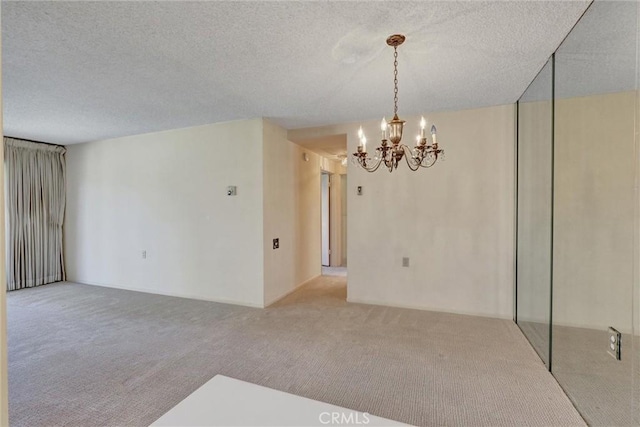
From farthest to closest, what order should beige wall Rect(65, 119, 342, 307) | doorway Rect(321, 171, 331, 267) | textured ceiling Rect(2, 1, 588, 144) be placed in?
doorway Rect(321, 171, 331, 267) → beige wall Rect(65, 119, 342, 307) → textured ceiling Rect(2, 1, 588, 144)

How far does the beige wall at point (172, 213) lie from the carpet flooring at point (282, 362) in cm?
59

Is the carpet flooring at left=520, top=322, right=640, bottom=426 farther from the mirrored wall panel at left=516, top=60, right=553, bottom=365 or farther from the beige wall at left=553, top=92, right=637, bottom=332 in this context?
the mirrored wall panel at left=516, top=60, right=553, bottom=365

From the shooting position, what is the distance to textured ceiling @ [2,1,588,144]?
6.47 feet

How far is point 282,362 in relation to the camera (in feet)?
9.04

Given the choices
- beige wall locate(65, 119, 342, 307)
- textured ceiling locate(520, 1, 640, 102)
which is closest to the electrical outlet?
textured ceiling locate(520, 1, 640, 102)

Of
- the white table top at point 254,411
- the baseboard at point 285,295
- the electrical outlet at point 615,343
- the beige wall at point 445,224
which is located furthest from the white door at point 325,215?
the white table top at point 254,411

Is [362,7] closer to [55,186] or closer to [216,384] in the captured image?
[216,384]

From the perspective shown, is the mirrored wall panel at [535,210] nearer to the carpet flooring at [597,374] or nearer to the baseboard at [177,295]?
the carpet flooring at [597,374]

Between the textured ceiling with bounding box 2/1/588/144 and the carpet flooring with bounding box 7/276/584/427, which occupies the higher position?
the textured ceiling with bounding box 2/1/588/144

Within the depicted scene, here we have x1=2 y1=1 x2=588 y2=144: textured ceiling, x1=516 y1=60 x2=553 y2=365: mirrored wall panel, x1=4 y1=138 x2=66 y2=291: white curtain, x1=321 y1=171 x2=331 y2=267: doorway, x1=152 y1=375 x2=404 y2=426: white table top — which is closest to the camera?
x1=152 y1=375 x2=404 y2=426: white table top

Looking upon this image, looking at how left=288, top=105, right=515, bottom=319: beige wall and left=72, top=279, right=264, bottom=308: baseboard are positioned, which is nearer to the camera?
left=288, top=105, right=515, bottom=319: beige wall

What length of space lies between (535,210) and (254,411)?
301 centimetres

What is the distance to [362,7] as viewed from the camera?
1.93 m

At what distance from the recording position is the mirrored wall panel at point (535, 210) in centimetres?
271
